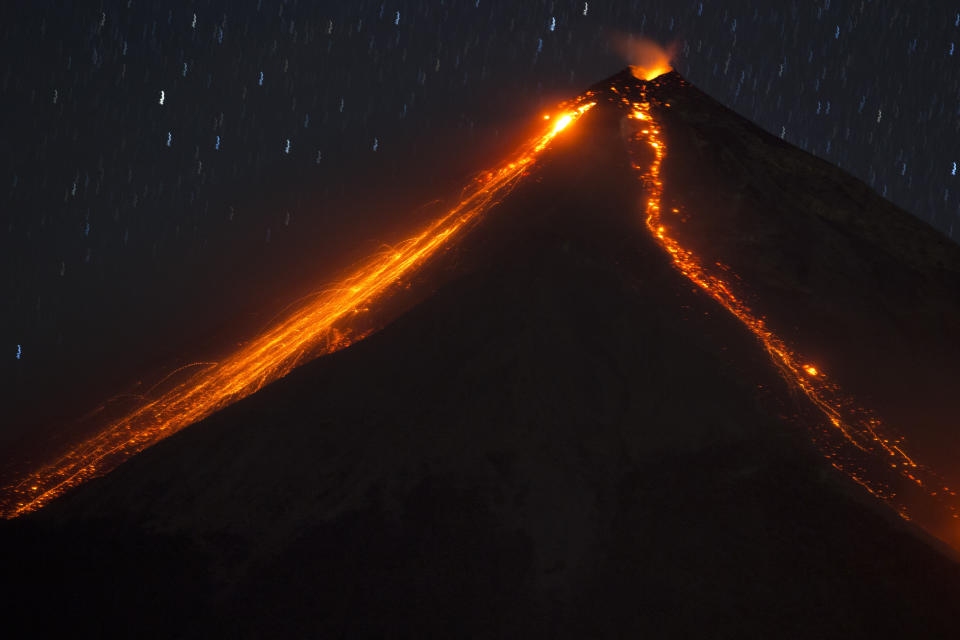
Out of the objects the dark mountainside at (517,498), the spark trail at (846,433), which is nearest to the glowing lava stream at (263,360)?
the dark mountainside at (517,498)

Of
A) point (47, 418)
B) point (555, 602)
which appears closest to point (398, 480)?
point (555, 602)

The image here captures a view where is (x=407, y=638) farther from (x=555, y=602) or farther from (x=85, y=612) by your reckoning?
(x=85, y=612)

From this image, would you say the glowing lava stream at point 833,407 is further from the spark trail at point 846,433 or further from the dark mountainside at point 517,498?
the dark mountainside at point 517,498

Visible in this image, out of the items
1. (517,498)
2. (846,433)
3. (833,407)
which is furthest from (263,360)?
(846,433)

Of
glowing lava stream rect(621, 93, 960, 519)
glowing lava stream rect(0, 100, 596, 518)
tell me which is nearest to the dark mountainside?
glowing lava stream rect(621, 93, 960, 519)

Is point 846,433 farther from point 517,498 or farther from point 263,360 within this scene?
point 263,360

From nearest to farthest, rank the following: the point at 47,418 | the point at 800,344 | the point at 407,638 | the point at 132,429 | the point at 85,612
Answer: the point at 407,638
the point at 85,612
the point at 800,344
the point at 132,429
the point at 47,418
